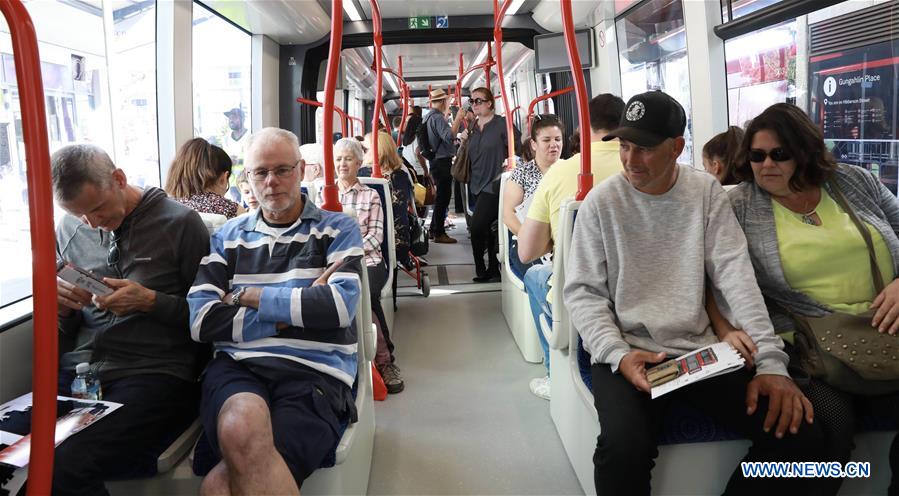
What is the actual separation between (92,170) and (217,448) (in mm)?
923

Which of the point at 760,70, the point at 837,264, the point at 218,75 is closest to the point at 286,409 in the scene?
the point at 837,264

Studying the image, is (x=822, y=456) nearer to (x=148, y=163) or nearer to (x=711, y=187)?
(x=711, y=187)

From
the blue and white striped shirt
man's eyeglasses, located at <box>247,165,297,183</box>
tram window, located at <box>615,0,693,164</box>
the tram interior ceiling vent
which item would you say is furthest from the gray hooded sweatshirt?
tram window, located at <box>615,0,693,164</box>

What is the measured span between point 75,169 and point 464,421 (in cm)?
191

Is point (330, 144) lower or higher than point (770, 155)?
higher

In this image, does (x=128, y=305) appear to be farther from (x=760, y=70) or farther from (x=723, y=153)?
(x=760, y=70)

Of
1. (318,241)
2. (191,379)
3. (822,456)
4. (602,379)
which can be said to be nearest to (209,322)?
(191,379)

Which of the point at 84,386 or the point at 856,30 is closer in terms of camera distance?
the point at 84,386

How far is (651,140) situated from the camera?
74.7 inches

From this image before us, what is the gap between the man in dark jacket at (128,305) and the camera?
5.90 feet

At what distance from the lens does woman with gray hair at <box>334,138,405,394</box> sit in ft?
11.1

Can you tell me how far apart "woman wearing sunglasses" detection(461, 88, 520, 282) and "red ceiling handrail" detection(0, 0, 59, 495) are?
15.1 feet

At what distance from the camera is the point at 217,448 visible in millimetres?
1732

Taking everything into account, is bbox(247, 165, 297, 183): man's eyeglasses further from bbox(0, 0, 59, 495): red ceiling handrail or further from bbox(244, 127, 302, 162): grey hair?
bbox(0, 0, 59, 495): red ceiling handrail
